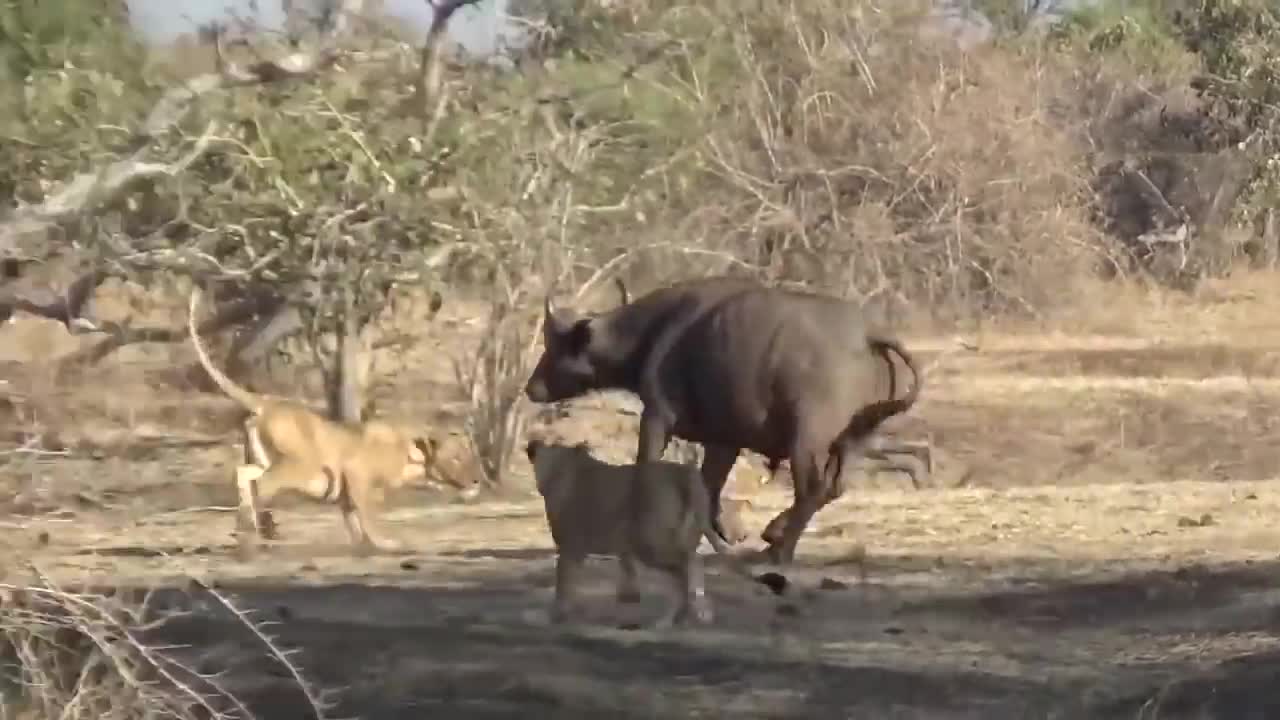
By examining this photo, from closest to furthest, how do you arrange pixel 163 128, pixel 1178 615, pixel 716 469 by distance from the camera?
1. pixel 163 128
2. pixel 1178 615
3. pixel 716 469

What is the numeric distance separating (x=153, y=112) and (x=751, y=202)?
13.5 meters

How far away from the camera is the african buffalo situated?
1247 cm

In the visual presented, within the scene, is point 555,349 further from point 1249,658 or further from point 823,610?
point 1249,658

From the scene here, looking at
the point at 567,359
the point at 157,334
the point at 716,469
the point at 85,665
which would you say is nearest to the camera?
the point at 85,665

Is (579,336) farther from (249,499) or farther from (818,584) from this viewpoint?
(249,499)

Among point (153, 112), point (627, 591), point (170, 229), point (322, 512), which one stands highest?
point (153, 112)

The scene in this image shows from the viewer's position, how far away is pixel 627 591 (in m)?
11.4

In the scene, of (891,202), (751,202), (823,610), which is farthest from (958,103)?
(823,610)

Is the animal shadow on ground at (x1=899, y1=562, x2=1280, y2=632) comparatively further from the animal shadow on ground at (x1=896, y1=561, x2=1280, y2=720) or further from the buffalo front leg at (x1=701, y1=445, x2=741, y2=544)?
the buffalo front leg at (x1=701, y1=445, x2=741, y2=544)

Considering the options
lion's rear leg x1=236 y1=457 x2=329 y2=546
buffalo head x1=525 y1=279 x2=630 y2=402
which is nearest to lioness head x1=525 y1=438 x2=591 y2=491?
buffalo head x1=525 y1=279 x2=630 y2=402

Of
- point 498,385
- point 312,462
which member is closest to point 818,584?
point 312,462

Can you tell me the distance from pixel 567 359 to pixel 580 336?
201mm

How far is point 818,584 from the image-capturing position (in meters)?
12.0

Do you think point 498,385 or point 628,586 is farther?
point 498,385
